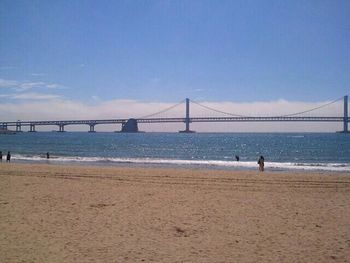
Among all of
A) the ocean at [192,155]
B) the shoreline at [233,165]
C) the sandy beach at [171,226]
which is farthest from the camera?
the ocean at [192,155]

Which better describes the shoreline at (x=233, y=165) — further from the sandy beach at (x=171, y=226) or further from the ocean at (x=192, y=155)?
the sandy beach at (x=171, y=226)

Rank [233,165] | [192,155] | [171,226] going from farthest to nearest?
[192,155]
[233,165]
[171,226]

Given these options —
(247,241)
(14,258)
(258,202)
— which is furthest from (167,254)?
(258,202)

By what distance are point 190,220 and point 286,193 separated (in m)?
4.86

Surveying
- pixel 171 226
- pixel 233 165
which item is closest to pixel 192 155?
pixel 233 165

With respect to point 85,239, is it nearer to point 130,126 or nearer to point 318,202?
point 318,202

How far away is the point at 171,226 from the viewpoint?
259 inches

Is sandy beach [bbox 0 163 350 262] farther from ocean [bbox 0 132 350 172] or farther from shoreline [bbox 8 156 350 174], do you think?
ocean [bbox 0 132 350 172]

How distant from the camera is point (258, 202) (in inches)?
359

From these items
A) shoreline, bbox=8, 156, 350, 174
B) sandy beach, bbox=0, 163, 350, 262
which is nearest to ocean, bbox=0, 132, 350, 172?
shoreline, bbox=8, 156, 350, 174

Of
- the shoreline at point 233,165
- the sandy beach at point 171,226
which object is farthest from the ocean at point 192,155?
the sandy beach at point 171,226

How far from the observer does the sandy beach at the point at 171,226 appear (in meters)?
5.09

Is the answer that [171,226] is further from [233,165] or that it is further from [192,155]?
[192,155]

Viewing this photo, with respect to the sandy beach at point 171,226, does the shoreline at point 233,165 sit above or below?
below
